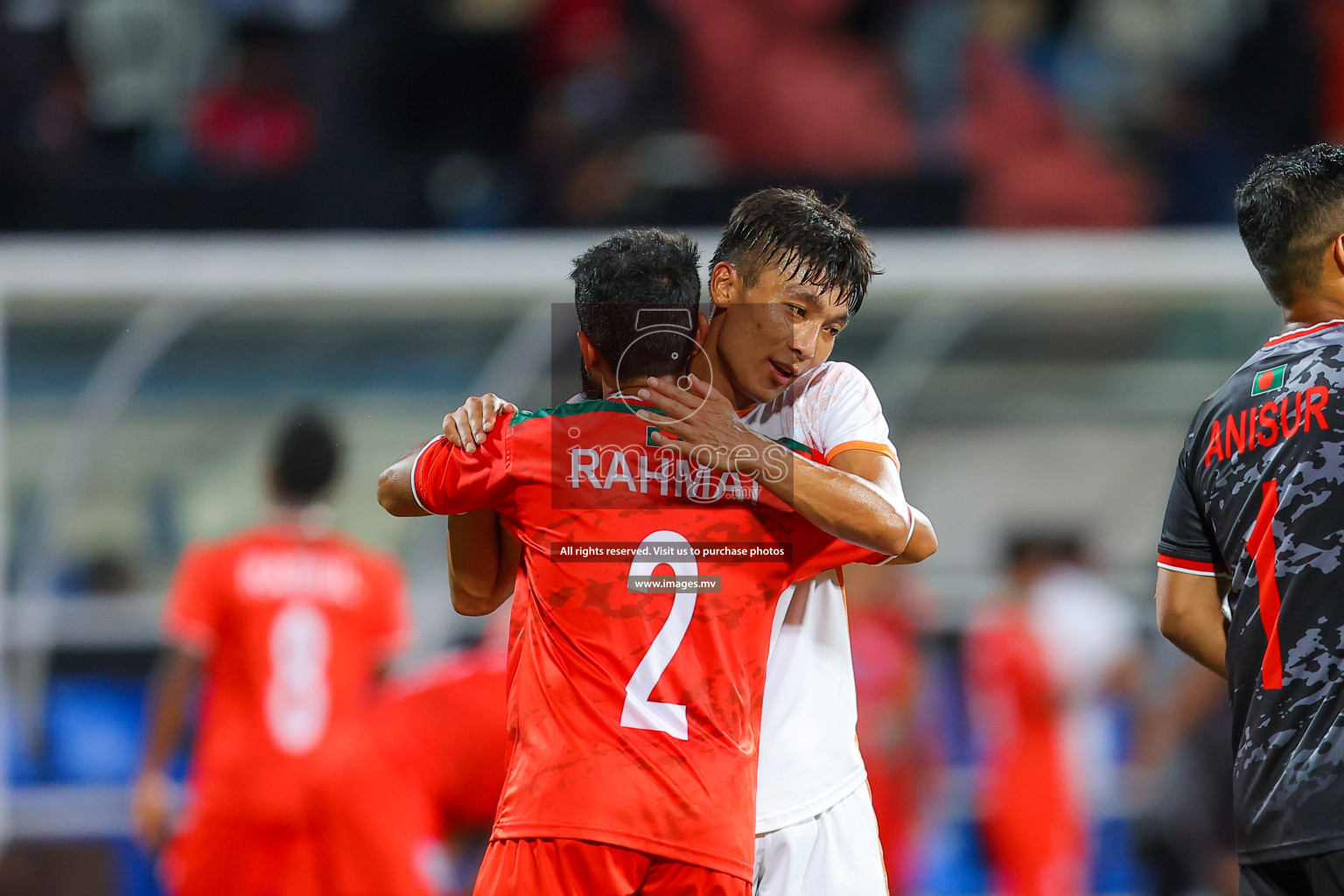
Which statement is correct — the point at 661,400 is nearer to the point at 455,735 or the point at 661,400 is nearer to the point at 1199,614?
the point at 1199,614

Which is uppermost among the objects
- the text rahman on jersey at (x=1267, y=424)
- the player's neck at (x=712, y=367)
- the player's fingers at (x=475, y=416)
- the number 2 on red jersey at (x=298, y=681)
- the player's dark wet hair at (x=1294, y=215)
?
the player's dark wet hair at (x=1294, y=215)

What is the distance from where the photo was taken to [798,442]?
250 centimetres

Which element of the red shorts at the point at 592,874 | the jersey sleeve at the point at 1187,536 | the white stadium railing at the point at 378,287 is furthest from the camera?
the white stadium railing at the point at 378,287

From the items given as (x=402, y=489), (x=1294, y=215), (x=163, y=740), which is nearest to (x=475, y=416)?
(x=402, y=489)

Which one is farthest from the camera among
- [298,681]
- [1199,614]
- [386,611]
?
[386,611]

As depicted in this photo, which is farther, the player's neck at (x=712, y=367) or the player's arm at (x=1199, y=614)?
the player's arm at (x=1199, y=614)

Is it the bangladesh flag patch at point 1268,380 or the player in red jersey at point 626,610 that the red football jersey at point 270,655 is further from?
the bangladesh flag patch at point 1268,380

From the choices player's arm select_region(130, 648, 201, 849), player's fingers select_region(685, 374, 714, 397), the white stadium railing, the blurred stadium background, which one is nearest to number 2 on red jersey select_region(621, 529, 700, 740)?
player's fingers select_region(685, 374, 714, 397)

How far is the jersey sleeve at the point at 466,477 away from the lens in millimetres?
2459

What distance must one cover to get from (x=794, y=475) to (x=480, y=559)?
0.58m

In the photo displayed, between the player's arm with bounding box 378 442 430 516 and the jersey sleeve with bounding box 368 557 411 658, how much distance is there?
A: 9.95ft

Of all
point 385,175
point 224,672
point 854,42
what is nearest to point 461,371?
point 385,175

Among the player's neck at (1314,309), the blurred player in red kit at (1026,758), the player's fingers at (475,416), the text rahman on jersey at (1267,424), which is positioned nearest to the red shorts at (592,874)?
the player's fingers at (475,416)

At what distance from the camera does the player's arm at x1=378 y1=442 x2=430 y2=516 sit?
8.22 feet
